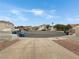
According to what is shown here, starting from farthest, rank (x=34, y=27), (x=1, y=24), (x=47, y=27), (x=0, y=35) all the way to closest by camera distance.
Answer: (x=34, y=27), (x=47, y=27), (x=1, y=24), (x=0, y=35)

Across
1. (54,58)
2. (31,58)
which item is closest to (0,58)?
(31,58)

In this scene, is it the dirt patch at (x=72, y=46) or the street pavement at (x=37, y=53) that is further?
the dirt patch at (x=72, y=46)

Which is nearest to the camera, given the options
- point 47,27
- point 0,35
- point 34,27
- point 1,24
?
point 0,35

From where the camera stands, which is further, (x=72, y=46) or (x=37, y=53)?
(x=72, y=46)

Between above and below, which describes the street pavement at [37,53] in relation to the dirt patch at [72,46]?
above

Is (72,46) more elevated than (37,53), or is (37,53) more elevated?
(37,53)

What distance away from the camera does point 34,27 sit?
6973 inches

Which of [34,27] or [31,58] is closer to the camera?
[31,58]

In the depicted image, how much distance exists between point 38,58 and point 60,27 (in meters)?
111

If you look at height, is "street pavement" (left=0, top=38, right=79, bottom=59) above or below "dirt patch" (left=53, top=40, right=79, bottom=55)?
above

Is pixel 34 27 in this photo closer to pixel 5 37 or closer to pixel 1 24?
pixel 1 24

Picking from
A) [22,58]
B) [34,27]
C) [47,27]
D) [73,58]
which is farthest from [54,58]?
[34,27]

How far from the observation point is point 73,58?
13.2 metres

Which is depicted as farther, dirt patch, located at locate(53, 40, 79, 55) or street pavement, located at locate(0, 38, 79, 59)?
Result: dirt patch, located at locate(53, 40, 79, 55)
